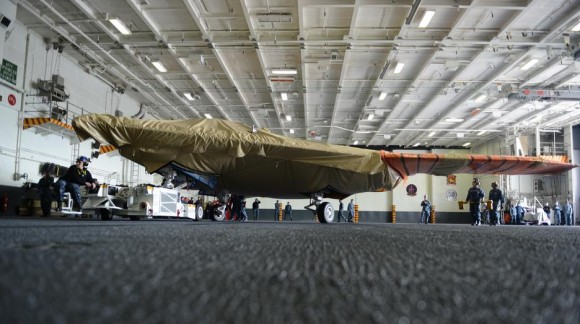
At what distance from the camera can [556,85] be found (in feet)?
46.0

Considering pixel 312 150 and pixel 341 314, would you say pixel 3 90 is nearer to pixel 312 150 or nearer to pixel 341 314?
pixel 312 150

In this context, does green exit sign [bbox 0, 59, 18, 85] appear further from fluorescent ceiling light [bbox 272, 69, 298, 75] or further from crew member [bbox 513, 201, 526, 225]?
crew member [bbox 513, 201, 526, 225]

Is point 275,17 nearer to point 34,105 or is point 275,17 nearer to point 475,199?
point 34,105

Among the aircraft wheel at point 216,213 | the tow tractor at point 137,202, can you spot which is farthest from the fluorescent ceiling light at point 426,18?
the tow tractor at point 137,202

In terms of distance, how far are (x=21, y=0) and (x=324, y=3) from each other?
23.2 ft

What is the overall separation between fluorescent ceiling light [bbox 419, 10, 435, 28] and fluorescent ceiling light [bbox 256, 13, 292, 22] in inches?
132

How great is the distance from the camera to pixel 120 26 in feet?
34.1

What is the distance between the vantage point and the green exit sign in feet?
31.5

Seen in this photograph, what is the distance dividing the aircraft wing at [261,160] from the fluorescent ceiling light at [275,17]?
5.00 m

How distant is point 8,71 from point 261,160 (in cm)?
807

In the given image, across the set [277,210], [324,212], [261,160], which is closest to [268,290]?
[261,160]

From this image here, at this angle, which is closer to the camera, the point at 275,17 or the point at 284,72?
the point at 275,17

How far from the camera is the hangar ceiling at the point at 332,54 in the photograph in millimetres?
9664

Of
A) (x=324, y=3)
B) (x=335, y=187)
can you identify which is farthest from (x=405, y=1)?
(x=335, y=187)
